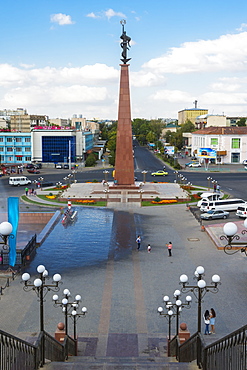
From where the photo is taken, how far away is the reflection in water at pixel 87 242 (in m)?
23.5

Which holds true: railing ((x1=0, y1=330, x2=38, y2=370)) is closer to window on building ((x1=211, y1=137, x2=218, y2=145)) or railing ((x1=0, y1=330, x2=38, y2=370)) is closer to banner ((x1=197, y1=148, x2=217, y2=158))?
banner ((x1=197, y1=148, x2=217, y2=158))

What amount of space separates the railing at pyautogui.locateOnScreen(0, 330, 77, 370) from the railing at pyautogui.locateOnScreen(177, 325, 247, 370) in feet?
11.9

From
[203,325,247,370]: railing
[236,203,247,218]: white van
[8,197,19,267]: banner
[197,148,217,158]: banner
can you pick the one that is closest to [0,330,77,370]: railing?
[203,325,247,370]: railing

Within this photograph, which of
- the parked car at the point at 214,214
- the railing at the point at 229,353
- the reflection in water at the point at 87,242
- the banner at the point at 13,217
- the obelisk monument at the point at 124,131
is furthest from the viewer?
the obelisk monument at the point at 124,131

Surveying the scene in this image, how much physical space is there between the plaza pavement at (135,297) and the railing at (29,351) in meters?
1.48

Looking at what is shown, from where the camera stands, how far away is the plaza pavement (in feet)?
48.8

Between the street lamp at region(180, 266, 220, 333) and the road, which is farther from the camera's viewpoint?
the road

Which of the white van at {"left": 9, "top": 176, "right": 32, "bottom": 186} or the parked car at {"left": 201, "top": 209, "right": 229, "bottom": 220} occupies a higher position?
the white van at {"left": 9, "top": 176, "right": 32, "bottom": 186}

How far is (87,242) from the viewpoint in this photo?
90.4 feet

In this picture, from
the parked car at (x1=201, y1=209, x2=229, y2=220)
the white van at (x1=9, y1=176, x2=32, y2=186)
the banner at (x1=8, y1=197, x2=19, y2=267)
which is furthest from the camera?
the white van at (x1=9, y1=176, x2=32, y2=186)

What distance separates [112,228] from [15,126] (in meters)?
73.0

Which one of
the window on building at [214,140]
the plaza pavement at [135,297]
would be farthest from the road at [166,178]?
the plaza pavement at [135,297]

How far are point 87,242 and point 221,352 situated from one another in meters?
18.6

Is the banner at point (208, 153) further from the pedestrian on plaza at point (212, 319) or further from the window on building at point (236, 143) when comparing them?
the pedestrian on plaza at point (212, 319)
